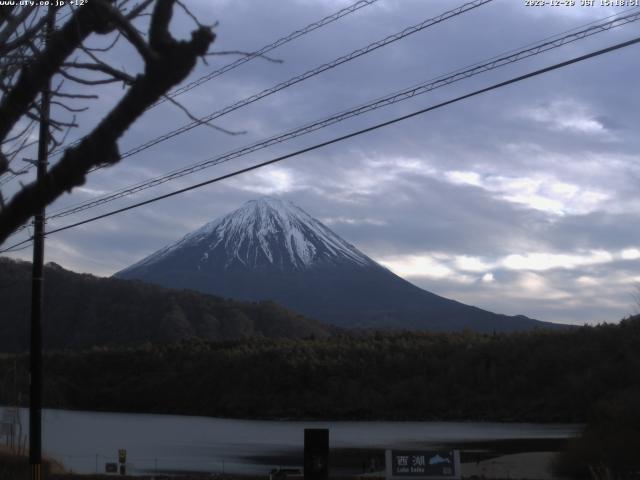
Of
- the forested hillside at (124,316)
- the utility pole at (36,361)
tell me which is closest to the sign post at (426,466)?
the utility pole at (36,361)

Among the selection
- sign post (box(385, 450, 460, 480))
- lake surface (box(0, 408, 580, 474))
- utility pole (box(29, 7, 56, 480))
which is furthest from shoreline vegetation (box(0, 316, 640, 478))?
sign post (box(385, 450, 460, 480))

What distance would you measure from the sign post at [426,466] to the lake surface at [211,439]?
14.3 meters

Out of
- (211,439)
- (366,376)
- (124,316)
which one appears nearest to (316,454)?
(211,439)

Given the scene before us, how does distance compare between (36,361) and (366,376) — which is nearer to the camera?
(36,361)

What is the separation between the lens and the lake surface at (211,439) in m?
36.3

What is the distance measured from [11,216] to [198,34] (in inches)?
56.7

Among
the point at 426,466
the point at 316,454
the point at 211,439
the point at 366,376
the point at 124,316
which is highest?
the point at 124,316

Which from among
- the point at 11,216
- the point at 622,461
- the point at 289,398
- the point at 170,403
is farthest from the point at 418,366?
the point at 11,216

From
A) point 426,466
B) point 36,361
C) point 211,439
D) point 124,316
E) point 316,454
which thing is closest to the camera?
point 316,454

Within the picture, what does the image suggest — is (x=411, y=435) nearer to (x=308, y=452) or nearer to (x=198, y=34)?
(x=308, y=452)

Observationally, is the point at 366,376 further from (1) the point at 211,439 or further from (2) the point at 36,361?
(2) the point at 36,361

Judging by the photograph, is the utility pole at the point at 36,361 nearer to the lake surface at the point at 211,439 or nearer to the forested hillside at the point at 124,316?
the lake surface at the point at 211,439

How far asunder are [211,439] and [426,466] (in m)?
34.9

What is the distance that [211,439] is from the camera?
51281mm
